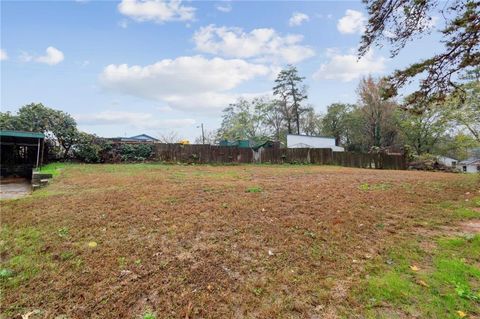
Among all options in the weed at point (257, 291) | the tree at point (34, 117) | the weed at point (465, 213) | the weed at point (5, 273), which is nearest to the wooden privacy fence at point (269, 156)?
the tree at point (34, 117)

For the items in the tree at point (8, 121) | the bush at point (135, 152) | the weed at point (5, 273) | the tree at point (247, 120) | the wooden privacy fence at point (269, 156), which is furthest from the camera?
the tree at point (247, 120)

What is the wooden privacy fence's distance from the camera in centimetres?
1606

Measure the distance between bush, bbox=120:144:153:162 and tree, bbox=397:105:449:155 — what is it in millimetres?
21045

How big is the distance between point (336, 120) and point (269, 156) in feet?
62.1

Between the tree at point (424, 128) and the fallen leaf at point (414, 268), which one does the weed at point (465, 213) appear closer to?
the fallen leaf at point (414, 268)

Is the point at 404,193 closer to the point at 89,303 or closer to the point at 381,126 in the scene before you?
the point at 89,303

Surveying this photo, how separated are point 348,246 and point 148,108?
20913 mm

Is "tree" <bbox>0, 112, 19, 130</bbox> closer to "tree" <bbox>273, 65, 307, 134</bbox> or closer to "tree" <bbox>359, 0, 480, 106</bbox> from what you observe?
"tree" <bbox>359, 0, 480, 106</bbox>

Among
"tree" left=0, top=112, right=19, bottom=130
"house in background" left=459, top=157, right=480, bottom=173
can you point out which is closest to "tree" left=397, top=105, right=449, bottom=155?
"house in background" left=459, top=157, right=480, bottom=173

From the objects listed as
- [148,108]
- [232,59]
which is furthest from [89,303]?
[148,108]

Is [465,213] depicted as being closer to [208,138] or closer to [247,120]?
[208,138]

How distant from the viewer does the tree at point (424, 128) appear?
23.2m

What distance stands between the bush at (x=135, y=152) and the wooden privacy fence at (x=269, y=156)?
471mm

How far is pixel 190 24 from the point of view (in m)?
10.3
